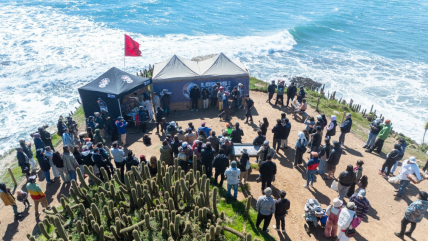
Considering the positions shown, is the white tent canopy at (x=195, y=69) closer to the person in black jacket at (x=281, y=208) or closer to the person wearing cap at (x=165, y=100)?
the person wearing cap at (x=165, y=100)

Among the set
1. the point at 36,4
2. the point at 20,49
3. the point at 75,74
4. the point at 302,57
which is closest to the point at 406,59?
the point at 302,57

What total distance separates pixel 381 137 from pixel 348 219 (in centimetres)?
696

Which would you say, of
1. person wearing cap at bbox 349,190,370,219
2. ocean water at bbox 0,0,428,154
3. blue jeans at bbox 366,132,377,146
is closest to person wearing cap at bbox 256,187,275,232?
person wearing cap at bbox 349,190,370,219

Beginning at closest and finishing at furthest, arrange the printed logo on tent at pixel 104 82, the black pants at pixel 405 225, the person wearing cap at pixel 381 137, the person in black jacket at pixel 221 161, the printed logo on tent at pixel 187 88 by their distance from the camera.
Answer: the black pants at pixel 405 225
the person in black jacket at pixel 221 161
the person wearing cap at pixel 381 137
the printed logo on tent at pixel 104 82
the printed logo on tent at pixel 187 88

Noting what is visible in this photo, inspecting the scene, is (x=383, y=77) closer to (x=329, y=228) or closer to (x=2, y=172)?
(x=329, y=228)

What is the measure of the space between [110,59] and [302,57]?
2402 centimetres

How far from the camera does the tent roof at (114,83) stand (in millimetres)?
14547

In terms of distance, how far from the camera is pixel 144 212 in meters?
8.77

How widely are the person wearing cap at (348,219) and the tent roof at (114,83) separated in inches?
437

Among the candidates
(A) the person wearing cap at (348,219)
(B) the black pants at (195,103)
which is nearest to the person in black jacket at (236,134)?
(B) the black pants at (195,103)

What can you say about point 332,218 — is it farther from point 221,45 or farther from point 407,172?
point 221,45

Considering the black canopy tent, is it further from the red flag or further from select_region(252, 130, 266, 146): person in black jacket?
select_region(252, 130, 266, 146): person in black jacket

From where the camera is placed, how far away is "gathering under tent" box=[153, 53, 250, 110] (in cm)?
1680

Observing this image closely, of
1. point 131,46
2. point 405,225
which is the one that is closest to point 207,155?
point 405,225
